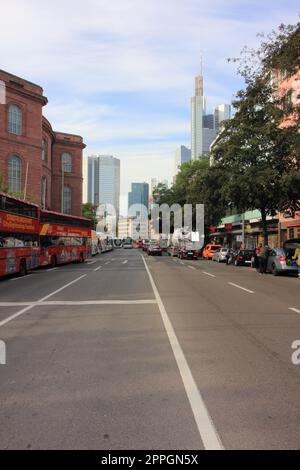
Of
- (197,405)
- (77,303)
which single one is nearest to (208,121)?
(77,303)

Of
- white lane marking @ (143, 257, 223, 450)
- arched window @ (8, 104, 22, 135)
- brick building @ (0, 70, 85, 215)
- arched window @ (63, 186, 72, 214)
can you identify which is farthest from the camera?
arched window @ (63, 186, 72, 214)

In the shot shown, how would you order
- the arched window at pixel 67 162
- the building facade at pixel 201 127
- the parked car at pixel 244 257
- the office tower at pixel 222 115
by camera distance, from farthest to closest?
the building facade at pixel 201 127 → the arched window at pixel 67 162 → the parked car at pixel 244 257 → the office tower at pixel 222 115

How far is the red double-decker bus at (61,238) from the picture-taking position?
28.1m

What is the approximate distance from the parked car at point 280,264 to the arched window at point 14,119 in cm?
4021

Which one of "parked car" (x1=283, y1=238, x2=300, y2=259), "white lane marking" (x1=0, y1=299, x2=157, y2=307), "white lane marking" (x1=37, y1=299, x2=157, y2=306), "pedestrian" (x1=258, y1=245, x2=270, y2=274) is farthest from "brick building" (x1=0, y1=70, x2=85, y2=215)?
"white lane marking" (x1=37, y1=299, x2=157, y2=306)

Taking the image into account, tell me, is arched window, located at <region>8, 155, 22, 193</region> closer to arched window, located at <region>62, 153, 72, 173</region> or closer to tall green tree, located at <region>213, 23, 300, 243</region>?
arched window, located at <region>62, 153, 72, 173</region>

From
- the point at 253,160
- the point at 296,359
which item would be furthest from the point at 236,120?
the point at 296,359

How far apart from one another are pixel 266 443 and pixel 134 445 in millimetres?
1032

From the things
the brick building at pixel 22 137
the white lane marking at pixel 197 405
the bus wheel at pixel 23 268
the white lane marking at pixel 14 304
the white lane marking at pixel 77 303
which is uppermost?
the brick building at pixel 22 137

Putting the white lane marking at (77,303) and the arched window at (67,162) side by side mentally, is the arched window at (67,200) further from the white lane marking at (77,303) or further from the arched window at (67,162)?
the white lane marking at (77,303)

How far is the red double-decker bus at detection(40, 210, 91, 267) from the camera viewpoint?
28078 mm

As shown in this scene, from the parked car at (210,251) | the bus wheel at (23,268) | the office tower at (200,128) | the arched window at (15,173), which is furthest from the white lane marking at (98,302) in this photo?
the office tower at (200,128)

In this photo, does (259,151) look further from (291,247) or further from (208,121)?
(208,121)

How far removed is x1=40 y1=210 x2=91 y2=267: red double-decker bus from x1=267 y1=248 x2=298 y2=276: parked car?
12840 mm
